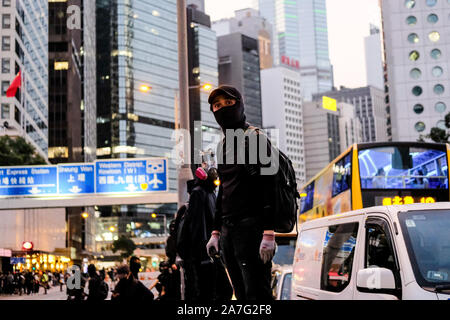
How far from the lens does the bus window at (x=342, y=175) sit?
16.4 metres

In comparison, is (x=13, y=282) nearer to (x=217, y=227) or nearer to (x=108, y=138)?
(x=217, y=227)

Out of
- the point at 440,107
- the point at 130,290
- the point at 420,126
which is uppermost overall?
the point at 440,107

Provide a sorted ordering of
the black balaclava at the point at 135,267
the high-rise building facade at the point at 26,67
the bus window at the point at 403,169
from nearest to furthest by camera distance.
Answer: the black balaclava at the point at 135,267, the bus window at the point at 403,169, the high-rise building facade at the point at 26,67

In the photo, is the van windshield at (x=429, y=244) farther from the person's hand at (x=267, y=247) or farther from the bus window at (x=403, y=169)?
the bus window at (x=403, y=169)

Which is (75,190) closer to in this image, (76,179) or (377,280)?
(76,179)

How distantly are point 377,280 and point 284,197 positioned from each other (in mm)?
1095

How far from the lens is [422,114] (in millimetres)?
81125

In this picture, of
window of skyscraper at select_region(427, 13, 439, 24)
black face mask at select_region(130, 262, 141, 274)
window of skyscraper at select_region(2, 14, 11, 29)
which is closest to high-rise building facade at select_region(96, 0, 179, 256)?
window of skyscraper at select_region(2, 14, 11, 29)

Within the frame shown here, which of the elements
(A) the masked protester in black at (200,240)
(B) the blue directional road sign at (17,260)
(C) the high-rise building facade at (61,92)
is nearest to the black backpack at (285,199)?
(A) the masked protester in black at (200,240)

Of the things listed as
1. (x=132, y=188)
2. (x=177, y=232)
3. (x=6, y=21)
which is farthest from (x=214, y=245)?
(x=6, y=21)

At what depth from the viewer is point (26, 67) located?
3236 inches

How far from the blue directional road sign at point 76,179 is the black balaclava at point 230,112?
2361cm
